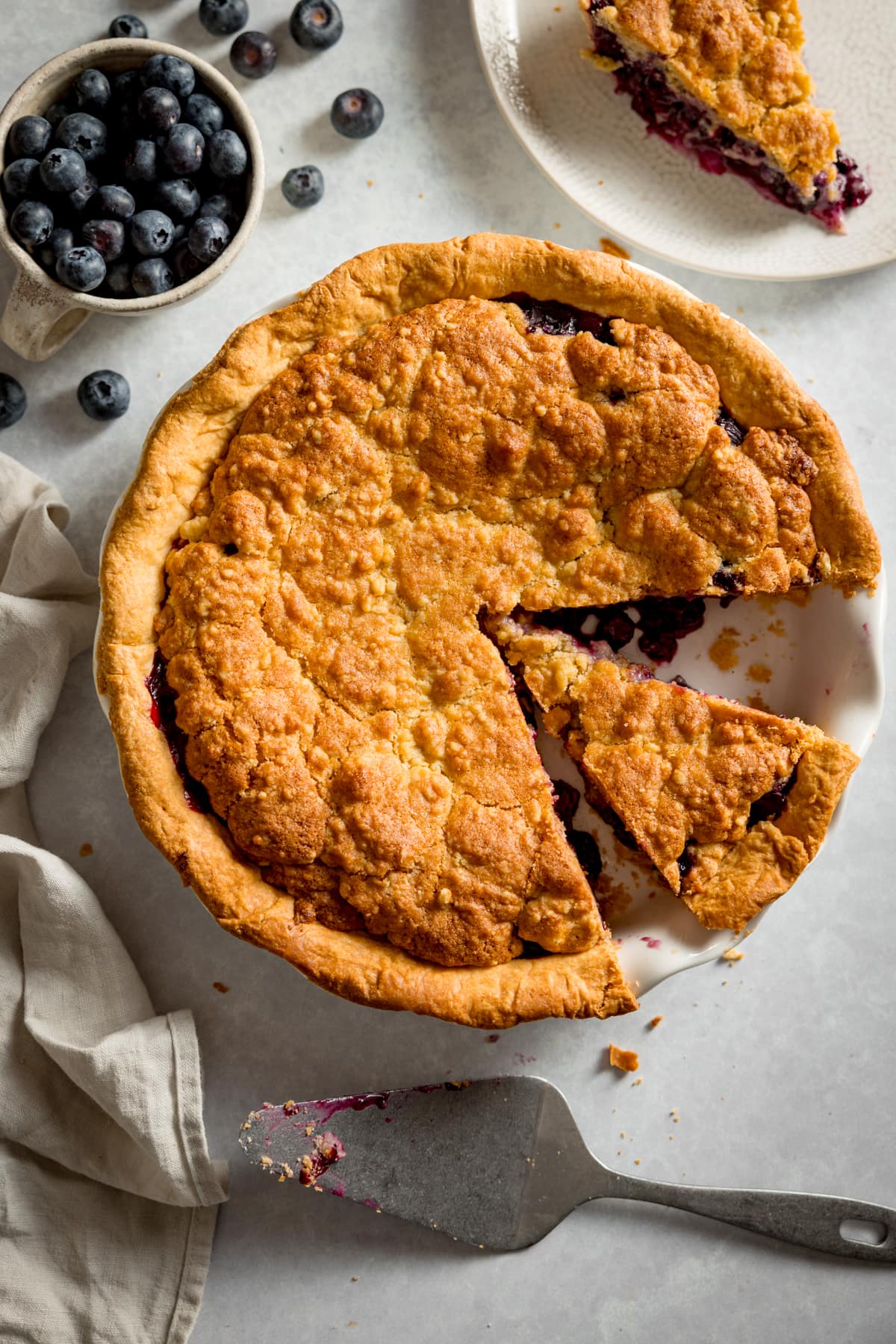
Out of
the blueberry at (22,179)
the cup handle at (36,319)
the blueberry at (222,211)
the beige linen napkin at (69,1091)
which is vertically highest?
the blueberry at (22,179)

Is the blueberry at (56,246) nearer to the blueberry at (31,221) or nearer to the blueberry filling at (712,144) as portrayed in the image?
the blueberry at (31,221)

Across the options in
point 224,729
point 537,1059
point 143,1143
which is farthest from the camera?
point 537,1059

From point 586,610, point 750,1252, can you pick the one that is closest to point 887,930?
point 750,1252

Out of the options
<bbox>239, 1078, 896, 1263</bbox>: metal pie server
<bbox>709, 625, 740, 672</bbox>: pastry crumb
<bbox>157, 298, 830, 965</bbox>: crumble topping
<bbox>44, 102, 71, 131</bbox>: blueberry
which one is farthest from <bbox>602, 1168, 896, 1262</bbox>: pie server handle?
<bbox>44, 102, 71, 131</bbox>: blueberry

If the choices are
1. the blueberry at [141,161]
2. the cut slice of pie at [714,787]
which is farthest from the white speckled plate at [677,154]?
the cut slice of pie at [714,787]

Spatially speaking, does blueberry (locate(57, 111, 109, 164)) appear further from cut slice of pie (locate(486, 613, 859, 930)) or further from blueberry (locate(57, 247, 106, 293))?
cut slice of pie (locate(486, 613, 859, 930))

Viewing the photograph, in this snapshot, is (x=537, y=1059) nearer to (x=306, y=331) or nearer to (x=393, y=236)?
(x=306, y=331)
